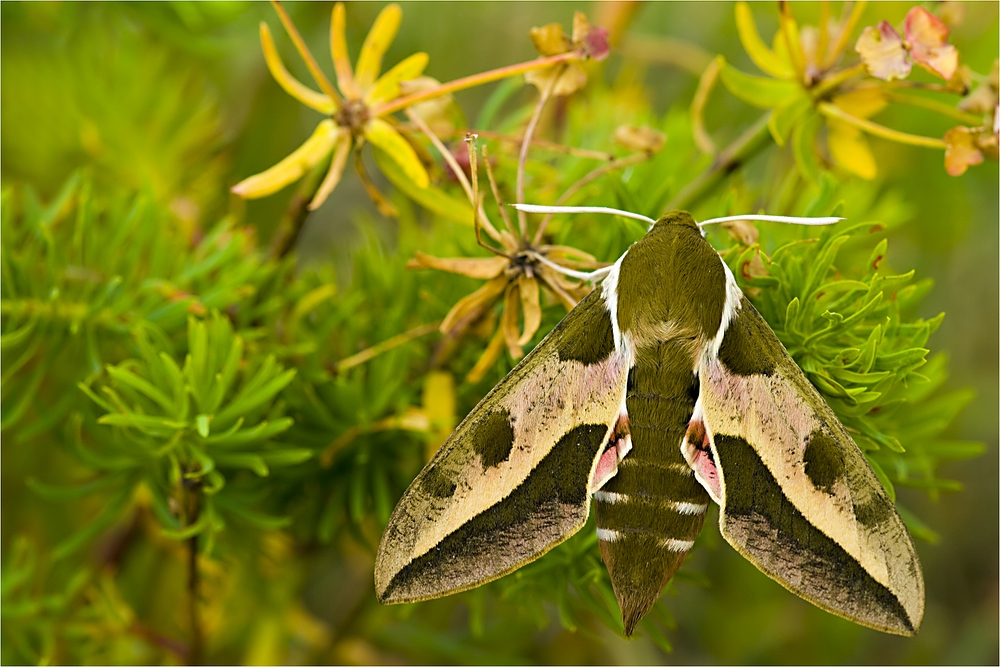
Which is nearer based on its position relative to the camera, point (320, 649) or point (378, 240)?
point (378, 240)

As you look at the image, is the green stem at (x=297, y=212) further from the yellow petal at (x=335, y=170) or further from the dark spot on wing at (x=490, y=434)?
the dark spot on wing at (x=490, y=434)

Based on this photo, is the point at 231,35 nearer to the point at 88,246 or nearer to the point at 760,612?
the point at 88,246

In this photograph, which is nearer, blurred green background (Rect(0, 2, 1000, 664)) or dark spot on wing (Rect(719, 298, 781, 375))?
dark spot on wing (Rect(719, 298, 781, 375))

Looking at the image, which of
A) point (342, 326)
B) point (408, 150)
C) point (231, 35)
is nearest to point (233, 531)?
point (342, 326)

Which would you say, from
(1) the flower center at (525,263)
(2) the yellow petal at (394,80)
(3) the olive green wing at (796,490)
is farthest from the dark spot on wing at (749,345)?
(2) the yellow petal at (394,80)

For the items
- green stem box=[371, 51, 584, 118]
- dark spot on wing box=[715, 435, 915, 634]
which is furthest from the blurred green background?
green stem box=[371, 51, 584, 118]

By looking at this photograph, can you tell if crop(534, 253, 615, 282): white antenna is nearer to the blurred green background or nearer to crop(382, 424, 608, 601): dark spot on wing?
crop(382, 424, 608, 601): dark spot on wing

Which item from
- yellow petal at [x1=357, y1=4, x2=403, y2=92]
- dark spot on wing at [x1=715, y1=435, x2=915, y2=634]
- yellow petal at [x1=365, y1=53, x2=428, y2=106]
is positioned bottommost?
dark spot on wing at [x1=715, y1=435, x2=915, y2=634]
